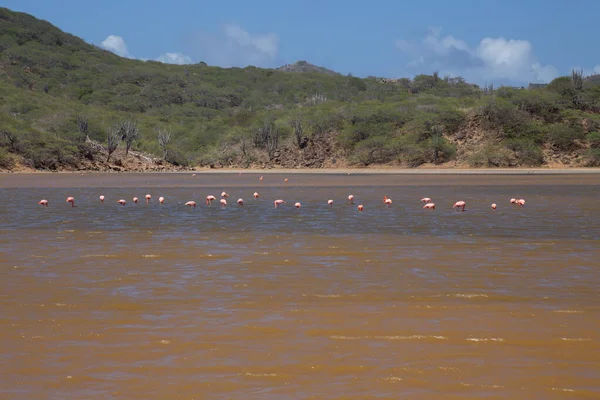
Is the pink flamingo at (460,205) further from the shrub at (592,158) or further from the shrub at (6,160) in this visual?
the shrub at (6,160)

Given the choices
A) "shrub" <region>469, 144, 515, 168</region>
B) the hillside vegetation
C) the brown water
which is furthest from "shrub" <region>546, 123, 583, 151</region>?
the brown water

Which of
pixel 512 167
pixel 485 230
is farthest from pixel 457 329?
pixel 512 167

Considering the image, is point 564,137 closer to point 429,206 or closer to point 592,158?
point 592,158

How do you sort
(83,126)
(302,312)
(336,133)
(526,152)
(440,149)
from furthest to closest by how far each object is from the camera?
1. (336,133)
2. (83,126)
3. (440,149)
4. (526,152)
5. (302,312)

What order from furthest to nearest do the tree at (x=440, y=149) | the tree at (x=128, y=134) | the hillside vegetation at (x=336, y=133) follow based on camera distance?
the tree at (x=128, y=134) → the tree at (x=440, y=149) → the hillside vegetation at (x=336, y=133)

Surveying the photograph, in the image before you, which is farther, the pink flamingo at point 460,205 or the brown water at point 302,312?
the pink flamingo at point 460,205

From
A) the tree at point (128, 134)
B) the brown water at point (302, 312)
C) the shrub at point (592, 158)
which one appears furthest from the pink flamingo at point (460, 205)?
the tree at point (128, 134)

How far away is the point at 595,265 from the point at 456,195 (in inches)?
616

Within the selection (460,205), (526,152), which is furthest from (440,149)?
(460,205)

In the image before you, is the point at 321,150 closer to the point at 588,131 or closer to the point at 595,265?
the point at 588,131

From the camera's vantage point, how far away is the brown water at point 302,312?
5527 mm

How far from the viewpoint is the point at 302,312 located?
7.64m

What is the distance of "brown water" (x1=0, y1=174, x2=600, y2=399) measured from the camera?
5.53 m

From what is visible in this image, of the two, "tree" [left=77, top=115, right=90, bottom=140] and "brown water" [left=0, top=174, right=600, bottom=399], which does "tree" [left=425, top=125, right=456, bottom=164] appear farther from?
"brown water" [left=0, top=174, right=600, bottom=399]
